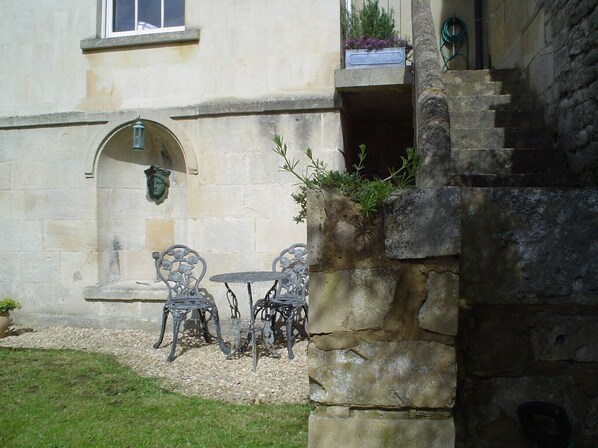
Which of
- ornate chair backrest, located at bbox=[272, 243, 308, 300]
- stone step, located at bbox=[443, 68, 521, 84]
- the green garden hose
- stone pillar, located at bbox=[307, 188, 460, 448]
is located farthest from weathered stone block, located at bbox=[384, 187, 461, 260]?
the green garden hose

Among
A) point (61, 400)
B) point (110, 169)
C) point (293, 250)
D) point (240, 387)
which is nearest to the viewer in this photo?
point (61, 400)

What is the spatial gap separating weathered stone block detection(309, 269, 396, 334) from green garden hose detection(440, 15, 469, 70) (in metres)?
5.89

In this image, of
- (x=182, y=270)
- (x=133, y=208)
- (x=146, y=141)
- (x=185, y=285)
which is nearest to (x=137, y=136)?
(x=146, y=141)

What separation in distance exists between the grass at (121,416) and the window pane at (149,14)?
15.3 ft

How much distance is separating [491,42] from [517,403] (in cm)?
541

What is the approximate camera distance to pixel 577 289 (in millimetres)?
2068

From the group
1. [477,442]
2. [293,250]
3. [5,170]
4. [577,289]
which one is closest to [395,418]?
[477,442]

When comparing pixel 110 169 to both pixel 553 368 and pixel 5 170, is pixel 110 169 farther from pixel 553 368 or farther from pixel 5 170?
pixel 553 368

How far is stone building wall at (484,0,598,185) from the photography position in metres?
3.35

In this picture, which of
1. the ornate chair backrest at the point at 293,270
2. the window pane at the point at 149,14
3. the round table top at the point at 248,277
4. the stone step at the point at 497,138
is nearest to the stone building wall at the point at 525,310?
the stone step at the point at 497,138

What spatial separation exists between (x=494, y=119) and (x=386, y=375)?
127 inches

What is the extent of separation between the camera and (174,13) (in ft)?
22.4

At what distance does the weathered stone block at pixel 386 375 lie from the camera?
1.87 meters

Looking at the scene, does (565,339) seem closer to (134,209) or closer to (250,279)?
(250,279)
